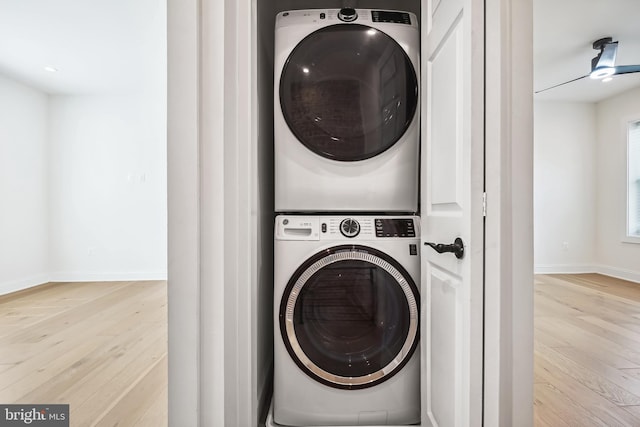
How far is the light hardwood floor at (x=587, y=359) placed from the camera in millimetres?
1673

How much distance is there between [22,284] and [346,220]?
4.72 meters

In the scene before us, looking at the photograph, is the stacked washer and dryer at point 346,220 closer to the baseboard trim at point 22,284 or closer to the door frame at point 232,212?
the door frame at point 232,212

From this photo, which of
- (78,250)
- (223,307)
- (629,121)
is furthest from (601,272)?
(78,250)

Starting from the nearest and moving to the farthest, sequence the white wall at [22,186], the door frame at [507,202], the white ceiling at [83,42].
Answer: the door frame at [507,202] < the white ceiling at [83,42] < the white wall at [22,186]

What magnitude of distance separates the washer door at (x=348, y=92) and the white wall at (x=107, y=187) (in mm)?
3910

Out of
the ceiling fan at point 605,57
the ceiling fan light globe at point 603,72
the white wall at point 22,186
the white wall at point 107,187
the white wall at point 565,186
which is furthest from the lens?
the white wall at point 565,186

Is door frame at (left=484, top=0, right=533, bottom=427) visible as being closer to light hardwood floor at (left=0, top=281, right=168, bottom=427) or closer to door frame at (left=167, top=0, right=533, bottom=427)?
door frame at (left=167, top=0, right=533, bottom=427)

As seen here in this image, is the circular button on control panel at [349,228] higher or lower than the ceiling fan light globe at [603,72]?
lower

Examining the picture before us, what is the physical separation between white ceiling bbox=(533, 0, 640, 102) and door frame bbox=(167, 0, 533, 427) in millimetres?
2555

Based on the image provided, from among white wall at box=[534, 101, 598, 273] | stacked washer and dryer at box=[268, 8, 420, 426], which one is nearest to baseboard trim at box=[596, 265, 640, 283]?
white wall at box=[534, 101, 598, 273]

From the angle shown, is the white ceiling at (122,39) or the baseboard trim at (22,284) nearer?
the white ceiling at (122,39)

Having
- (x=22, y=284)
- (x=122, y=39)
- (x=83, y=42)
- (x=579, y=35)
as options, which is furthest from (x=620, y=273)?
(x=22, y=284)

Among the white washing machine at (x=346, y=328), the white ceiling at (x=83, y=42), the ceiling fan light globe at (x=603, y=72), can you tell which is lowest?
the white washing machine at (x=346, y=328)

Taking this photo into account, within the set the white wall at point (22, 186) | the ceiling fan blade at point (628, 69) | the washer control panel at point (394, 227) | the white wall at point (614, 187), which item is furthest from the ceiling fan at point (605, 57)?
the white wall at point (22, 186)
